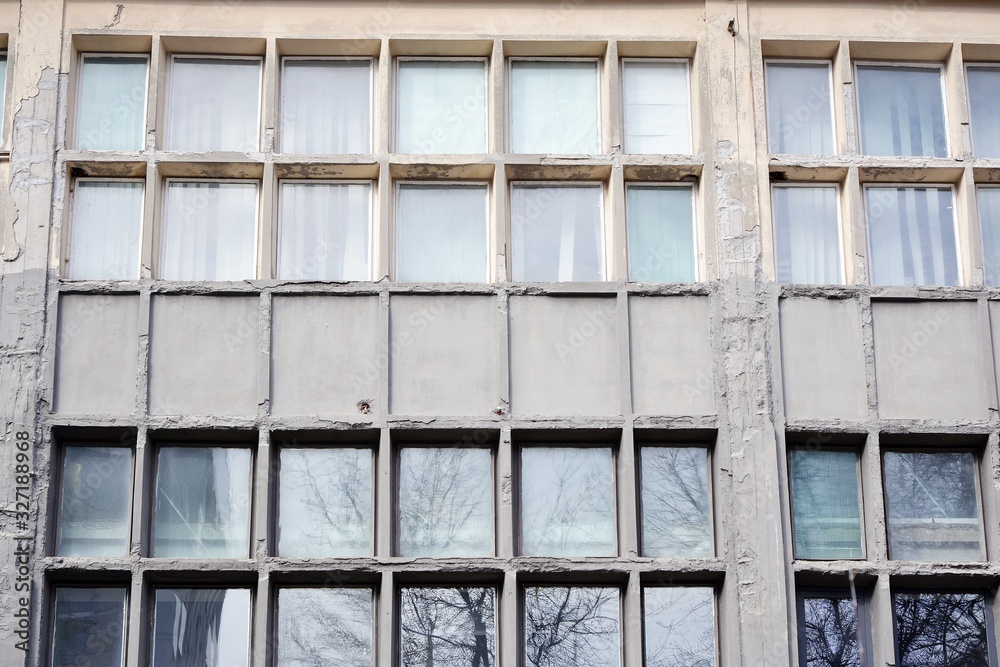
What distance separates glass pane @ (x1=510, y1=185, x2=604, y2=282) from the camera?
39.9ft

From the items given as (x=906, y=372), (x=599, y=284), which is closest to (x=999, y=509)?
(x=906, y=372)

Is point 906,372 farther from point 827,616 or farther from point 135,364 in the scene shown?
point 135,364

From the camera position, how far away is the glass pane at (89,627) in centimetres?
1098

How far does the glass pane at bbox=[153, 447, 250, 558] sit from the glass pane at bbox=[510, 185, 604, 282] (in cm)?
289

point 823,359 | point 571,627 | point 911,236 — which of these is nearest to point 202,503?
point 571,627

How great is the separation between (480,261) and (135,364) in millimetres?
2987

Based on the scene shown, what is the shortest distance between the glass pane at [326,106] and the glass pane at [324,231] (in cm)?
37

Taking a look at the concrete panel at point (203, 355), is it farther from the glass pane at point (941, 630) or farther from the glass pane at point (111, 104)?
the glass pane at point (941, 630)

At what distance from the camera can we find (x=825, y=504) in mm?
11609

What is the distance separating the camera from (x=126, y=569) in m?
11.0

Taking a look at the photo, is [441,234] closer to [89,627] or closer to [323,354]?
[323,354]

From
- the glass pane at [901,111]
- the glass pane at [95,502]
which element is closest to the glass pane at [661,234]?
the glass pane at [901,111]

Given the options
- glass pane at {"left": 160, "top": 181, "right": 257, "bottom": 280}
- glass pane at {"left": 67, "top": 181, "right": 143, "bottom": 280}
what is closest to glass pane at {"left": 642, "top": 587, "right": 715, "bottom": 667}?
glass pane at {"left": 160, "top": 181, "right": 257, "bottom": 280}

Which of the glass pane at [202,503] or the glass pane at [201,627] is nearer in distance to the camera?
the glass pane at [201,627]
